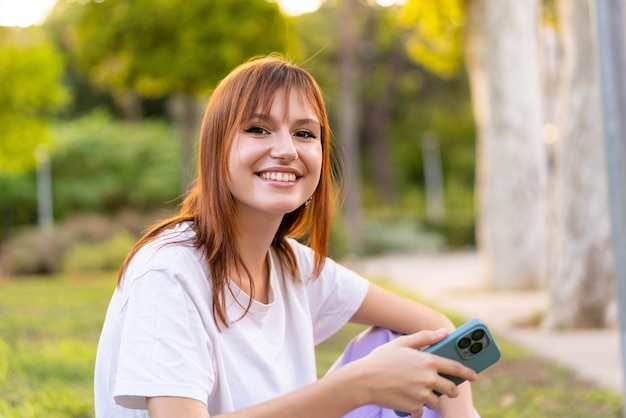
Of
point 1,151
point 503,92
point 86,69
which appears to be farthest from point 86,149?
point 503,92

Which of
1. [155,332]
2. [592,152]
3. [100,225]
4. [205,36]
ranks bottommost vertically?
[100,225]

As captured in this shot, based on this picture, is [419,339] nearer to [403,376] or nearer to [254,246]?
[403,376]

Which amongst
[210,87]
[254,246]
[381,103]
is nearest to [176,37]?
[210,87]

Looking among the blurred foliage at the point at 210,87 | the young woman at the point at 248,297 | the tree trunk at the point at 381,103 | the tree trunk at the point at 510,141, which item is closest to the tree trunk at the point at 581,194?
the blurred foliage at the point at 210,87

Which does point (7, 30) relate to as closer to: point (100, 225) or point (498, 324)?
point (100, 225)

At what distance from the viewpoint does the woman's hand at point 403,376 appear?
6.06 ft

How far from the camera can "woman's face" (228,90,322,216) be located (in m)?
2.09

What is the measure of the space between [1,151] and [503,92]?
6965mm

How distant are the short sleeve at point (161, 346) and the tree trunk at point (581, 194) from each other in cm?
571

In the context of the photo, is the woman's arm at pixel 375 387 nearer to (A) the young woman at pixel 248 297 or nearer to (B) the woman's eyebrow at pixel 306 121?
(A) the young woman at pixel 248 297

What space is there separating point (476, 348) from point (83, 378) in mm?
3518

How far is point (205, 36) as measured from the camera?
1070 cm

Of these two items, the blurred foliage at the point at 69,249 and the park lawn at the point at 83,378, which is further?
the blurred foliage at the point at 69,249

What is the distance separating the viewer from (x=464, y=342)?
190cm
